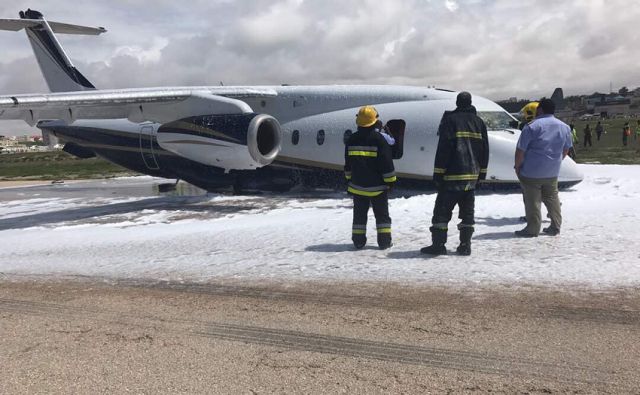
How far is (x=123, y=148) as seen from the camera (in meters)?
15.9

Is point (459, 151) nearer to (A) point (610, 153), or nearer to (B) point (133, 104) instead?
(B) point (133, 104)

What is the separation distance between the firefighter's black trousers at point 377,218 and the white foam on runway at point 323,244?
0.20 metres

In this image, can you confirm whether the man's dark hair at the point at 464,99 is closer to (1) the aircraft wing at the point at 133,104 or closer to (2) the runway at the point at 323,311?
(2) the runway at the point at 323,311

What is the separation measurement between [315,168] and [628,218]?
7567 millimetres

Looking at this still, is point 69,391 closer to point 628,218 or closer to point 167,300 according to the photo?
point 167,300

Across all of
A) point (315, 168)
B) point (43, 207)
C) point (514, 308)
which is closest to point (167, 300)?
point (514, 308)

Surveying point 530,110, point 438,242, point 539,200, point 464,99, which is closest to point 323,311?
point 438,242

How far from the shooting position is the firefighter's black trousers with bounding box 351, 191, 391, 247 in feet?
22.3

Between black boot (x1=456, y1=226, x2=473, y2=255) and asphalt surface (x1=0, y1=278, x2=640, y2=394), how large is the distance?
133cm

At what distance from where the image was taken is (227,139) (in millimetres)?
12289

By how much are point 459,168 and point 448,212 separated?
551 millimetres

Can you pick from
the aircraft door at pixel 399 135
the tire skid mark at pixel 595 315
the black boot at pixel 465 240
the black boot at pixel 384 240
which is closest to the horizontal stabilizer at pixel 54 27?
the aircraft door at pixel 399 135

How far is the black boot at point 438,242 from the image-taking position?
20.5 feet

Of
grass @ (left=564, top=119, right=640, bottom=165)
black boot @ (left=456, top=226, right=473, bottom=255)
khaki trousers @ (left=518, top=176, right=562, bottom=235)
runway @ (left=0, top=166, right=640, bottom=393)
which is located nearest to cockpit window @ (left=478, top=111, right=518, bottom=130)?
runway @ (left=0, top=166, right=640, bottom=393)
